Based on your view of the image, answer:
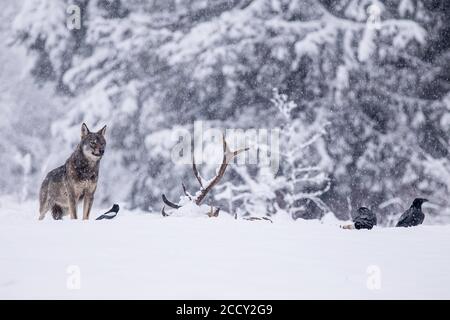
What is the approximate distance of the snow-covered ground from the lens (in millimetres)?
3367

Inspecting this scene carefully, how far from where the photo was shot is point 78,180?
23.4ft

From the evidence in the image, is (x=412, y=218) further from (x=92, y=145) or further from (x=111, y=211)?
(x=92, y=145)

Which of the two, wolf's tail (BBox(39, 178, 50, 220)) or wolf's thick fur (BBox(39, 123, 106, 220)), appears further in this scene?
wolf's tail (BBox(39, 178, 50, 220))

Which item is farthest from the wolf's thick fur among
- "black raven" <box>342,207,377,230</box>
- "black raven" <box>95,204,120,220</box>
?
"black raven" <box>342,207,377,230</box>

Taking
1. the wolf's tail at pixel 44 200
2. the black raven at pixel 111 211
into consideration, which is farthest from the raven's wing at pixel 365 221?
the wolf's tail at pixel 44 200

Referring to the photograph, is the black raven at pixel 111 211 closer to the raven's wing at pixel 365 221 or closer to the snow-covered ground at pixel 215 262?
the snow-covered ground at pixel 215 262

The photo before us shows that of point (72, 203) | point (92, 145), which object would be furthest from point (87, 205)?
point (92, 145)

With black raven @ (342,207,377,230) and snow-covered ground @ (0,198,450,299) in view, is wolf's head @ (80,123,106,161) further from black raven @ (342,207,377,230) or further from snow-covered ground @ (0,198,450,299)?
black raven @ (342,207,377,230)

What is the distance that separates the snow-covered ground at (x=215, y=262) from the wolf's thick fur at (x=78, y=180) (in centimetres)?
187

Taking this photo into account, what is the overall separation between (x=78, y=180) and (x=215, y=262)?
364cm

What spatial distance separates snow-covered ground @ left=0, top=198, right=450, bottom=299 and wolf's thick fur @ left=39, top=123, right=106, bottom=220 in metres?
1.87

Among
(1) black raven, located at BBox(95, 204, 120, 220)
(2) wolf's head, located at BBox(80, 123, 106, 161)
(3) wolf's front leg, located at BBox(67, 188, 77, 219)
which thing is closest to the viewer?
(1) black raven, located at BBox(95, 204, 120, 220)

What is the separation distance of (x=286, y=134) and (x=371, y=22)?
3128mm

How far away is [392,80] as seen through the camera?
14.6 metres
